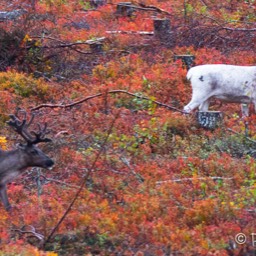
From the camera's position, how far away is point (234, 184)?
11609mm

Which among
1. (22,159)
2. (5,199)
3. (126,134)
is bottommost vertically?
(126,134)

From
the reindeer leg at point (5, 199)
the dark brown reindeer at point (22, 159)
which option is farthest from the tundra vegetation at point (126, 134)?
the dark brown reindeer at point (22, 159)

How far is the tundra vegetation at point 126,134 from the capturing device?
387 inches

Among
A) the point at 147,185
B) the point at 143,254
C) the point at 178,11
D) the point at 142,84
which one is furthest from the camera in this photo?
the point at 178,11

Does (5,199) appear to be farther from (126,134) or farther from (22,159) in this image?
(126,134)

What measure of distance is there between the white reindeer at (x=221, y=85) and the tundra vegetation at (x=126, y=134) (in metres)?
0.40

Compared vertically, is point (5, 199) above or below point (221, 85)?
above

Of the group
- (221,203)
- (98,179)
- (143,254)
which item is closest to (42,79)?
(98,179)

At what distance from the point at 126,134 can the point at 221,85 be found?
7.57 ft

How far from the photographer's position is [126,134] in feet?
44.5

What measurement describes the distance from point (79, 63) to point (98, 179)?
22.1 feet

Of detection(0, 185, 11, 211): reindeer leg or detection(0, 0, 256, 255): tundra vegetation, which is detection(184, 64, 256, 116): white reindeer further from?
detection(0, 185, 11, 211): reindeer leg

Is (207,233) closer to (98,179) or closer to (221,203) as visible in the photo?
(221,203)

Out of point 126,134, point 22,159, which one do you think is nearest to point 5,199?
point 22,159
